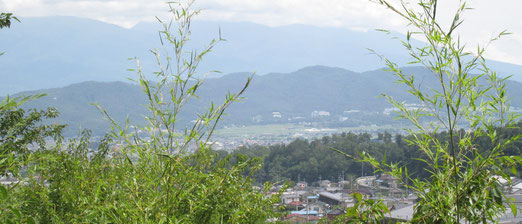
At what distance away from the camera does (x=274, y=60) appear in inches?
7362

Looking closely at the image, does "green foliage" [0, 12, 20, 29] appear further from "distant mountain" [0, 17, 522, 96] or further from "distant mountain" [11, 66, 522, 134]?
"distant mountain" [0, 17, 522, 96]

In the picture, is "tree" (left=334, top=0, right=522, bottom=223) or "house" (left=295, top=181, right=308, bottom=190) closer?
"tree" (left=334, top=0, right=522, bottom=223)

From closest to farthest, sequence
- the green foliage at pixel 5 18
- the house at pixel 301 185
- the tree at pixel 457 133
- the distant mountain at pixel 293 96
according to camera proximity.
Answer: the tree at pixel 457 133
the green foliage at pixel 5 18
the house at pixel 301 185
the distant mountain at pixel 293 96


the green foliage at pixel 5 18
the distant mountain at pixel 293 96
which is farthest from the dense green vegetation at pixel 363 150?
the distant mountain at pixel 293 96

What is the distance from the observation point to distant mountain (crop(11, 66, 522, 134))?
224 ft

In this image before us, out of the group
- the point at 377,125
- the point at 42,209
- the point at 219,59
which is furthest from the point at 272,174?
the point at 219,59

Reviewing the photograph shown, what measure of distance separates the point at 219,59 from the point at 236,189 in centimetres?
18279

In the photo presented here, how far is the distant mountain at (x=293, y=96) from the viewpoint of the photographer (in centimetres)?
6812

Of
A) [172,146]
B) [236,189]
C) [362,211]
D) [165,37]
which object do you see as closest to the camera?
[362,211]

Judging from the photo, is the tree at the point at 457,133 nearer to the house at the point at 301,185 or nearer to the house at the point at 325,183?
the house at the point at 301,185

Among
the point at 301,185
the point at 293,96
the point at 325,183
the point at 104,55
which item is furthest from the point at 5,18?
the point at 104,55

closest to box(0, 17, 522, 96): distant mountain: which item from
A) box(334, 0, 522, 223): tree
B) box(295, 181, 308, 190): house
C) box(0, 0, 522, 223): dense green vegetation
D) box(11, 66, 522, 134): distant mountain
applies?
box(11, 66, 522, 134): distant mountain

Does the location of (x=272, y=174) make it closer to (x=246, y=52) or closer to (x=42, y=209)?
(x=42, y=209)

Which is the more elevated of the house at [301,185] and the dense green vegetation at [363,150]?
the dense green vegetation at [363,150]
